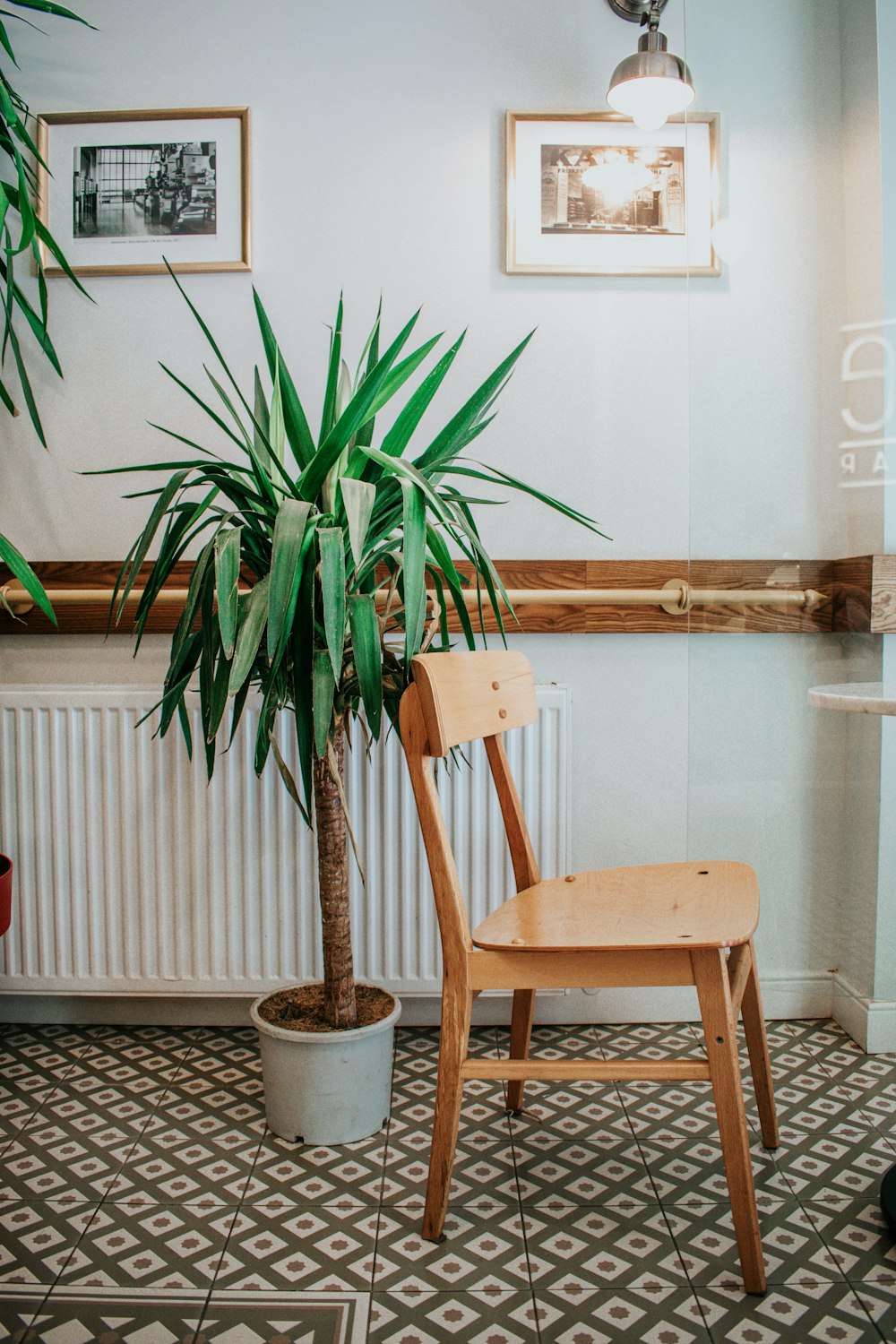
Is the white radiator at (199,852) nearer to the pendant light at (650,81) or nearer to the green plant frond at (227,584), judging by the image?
the green plant frond at (227,584)

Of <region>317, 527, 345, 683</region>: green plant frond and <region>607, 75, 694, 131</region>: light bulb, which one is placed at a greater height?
<region>607, 75, 694, 131</region>: light bulb

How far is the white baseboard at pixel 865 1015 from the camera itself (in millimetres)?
1354

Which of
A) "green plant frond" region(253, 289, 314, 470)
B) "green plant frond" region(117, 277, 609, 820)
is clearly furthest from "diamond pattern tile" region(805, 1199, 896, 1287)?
"green plant frond" region(253, 289, 314, 470)

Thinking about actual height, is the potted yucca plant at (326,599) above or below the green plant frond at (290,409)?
below

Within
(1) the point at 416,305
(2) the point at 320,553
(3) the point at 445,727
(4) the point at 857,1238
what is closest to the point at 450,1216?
(4) the point at 857,1238

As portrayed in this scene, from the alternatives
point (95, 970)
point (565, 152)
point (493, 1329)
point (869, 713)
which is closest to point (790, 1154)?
point (493, 1329)

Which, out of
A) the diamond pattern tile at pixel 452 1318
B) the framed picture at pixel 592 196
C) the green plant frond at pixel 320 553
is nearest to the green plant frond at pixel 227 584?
the green plant frond at pixel 320 553

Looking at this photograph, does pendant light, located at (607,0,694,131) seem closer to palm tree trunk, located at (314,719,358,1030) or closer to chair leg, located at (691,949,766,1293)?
palm tree trunk, located at (314,719,358,1030)

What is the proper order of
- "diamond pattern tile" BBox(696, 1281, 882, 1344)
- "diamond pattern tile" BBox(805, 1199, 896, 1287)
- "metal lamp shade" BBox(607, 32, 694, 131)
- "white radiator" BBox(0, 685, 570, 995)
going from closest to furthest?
1. "diamond pattern tile" BBox(696, 1281, 882, 1344)
2. "diamond pattern tile" BBox(805, 1199, 896, 1287)
3. "metal lamp shade" BBox(607, 32, 694, 131)
4. "white radiator" BBox(0, 685, 570, 995)

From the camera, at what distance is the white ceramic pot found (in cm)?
167

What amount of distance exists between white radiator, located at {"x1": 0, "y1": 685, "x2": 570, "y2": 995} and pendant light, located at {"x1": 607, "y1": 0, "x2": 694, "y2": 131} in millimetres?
1109

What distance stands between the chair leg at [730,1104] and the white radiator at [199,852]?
0.74 meters

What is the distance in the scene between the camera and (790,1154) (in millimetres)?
1618

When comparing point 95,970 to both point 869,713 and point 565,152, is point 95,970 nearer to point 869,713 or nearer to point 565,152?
point 869,713
